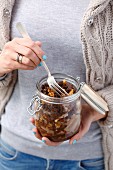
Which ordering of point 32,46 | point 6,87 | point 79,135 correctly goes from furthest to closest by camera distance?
point 6,87 → point 79,135 → point 32,46

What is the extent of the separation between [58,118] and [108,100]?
0.19 meters

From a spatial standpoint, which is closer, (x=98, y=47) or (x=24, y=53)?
(x=24, y=53)

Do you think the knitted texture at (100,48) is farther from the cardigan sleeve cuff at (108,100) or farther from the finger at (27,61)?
the finger at (27,61)

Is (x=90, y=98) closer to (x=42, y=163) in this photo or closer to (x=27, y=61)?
(x=27, y=61)

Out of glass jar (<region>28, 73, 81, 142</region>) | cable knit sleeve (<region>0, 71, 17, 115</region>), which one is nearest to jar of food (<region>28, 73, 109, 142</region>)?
glass jar (<region>28, 73, 81, 142</region>)

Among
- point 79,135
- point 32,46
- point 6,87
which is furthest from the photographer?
point 6,87

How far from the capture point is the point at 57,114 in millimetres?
751

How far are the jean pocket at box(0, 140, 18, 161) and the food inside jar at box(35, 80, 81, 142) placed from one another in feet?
0.76

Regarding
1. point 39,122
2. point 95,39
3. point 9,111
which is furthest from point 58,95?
point 9,111

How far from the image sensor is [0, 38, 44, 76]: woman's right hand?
731mm

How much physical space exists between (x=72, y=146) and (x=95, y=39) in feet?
1.07

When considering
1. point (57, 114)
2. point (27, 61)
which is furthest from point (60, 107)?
point (27, 61)

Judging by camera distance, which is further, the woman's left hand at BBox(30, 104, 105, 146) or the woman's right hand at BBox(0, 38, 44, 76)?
the woman's left hand at BBox(30, 104, 105, 146)

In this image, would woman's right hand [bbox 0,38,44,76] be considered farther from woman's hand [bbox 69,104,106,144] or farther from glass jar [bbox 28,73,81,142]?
woman's hand [bbox 69,104,106,144]
